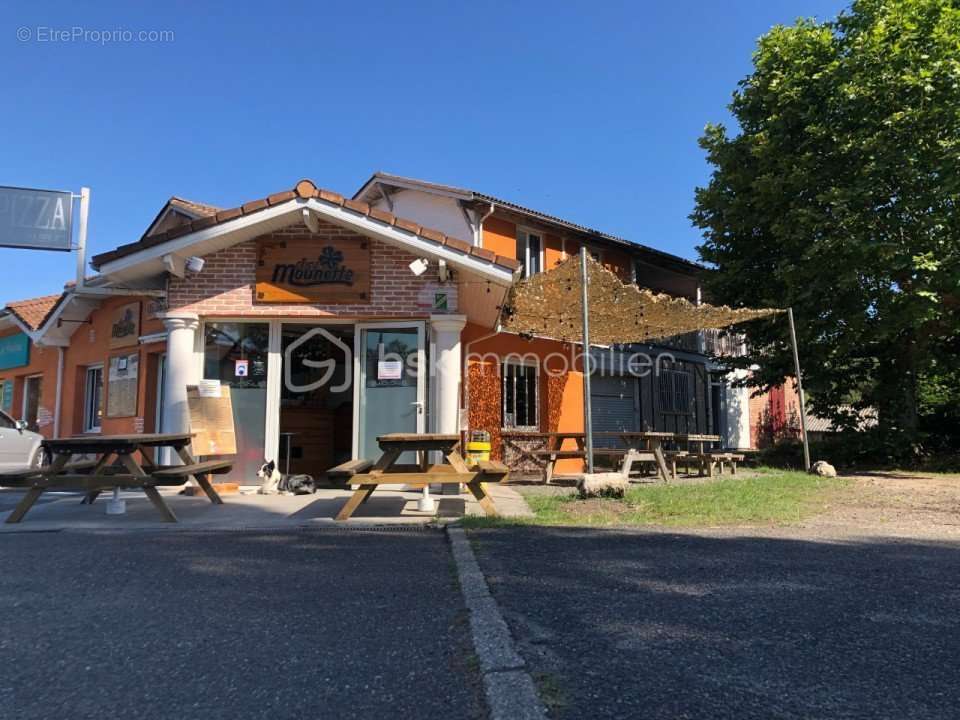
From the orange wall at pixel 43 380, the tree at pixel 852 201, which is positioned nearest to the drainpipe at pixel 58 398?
the orange wall at pixel 43 380

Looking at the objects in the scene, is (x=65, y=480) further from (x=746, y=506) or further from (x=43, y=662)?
(x=746, y=506)

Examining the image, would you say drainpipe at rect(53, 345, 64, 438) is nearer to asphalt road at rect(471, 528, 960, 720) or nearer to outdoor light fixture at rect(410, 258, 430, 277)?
outdoor light fixture at rect(410, 258, 430, 277)

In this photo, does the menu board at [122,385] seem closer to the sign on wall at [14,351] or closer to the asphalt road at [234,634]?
the sign on wall at [14,351]

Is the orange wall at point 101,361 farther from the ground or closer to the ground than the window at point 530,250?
closer to the ground

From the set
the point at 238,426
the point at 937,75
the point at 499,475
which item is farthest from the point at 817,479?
the point at 238,426

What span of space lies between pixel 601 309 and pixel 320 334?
4.05 m

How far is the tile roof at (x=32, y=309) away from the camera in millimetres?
12453

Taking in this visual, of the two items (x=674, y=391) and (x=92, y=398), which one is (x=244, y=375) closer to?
(x=92, y=398)

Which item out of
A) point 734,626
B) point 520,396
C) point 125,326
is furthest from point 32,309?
point 734,626

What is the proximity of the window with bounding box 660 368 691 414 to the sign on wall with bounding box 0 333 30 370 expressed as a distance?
1446 centimetres

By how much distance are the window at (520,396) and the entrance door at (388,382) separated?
14.4ft

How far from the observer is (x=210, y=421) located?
7605mm

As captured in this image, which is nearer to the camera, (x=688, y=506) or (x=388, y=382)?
(x=688, y=506)

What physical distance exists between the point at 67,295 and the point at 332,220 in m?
5.99
